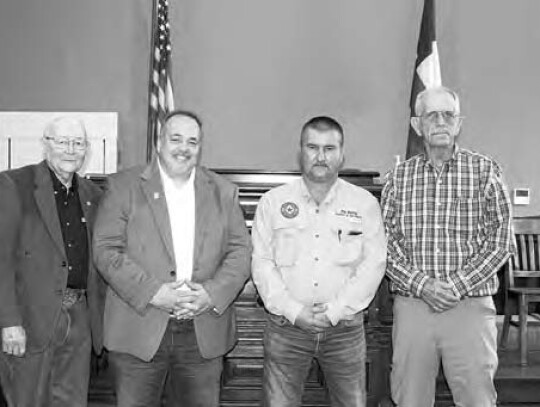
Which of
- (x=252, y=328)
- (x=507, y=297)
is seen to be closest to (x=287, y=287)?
(x=252, y=328)

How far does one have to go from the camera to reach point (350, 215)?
8.00ft

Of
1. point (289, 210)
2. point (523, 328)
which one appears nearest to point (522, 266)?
point (523, 328)

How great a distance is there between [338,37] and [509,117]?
1613 millimetres

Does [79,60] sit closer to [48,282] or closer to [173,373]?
[48,282]

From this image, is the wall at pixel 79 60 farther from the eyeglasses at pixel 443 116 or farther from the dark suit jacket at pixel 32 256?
the eyeglasses at pixel 443 116

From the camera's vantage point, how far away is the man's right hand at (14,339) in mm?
2164

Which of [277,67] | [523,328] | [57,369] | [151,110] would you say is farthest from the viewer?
[277,67]

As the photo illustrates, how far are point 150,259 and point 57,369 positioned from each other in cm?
51

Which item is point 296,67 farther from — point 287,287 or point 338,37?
point 287,287

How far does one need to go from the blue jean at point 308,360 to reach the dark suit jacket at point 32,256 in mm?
800

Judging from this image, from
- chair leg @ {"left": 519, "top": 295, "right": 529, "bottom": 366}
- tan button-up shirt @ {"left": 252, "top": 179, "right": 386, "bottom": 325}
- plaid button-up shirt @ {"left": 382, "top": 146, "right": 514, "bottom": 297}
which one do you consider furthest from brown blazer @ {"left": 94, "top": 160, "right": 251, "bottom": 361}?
chair leg @ {"left": 519, "top": 295, "right": 529, "bottom": 366}

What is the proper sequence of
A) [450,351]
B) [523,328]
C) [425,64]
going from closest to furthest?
[450,351] → [523,328] → [425,64]

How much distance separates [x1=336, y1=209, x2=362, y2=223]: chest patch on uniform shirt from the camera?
243 cm

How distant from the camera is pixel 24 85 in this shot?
5.50 metres
